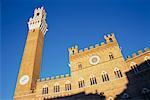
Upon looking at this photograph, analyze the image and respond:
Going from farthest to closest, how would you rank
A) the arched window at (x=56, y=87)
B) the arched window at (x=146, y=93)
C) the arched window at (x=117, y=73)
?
the arched window at (x=56, y=87), the arched window at (x=117, y=73), the arched window at (x=146, y=93)

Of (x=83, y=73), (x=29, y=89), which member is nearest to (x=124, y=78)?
(x=83, y=73)

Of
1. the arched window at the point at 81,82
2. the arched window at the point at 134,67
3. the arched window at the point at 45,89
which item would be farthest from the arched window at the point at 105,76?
the arched window at the point at 45,89

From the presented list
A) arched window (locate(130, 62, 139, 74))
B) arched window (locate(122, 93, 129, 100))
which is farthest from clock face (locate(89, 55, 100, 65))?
arched window (locate(122, 93, 129, 100))

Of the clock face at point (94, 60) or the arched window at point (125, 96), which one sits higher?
the clock face at point (94, 60)

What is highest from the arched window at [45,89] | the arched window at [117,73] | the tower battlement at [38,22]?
the tower battlement at [38,22]

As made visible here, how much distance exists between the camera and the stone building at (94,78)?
23031mm

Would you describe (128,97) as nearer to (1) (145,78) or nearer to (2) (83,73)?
(1) (145,78)

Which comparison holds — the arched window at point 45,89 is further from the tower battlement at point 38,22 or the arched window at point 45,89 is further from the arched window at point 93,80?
the tower battlement at point 38,22

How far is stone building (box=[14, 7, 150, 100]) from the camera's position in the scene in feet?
75.6

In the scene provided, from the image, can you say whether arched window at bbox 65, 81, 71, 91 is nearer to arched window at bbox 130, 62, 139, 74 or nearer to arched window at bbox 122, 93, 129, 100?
arched window at bbox 122, 93, 129, 100

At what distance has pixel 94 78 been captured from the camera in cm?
2562

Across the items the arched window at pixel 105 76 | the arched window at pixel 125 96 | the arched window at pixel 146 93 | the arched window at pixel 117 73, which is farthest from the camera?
the arched window at pixel 105 76

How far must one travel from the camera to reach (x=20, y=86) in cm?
2881

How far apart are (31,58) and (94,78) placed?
12960 mm
